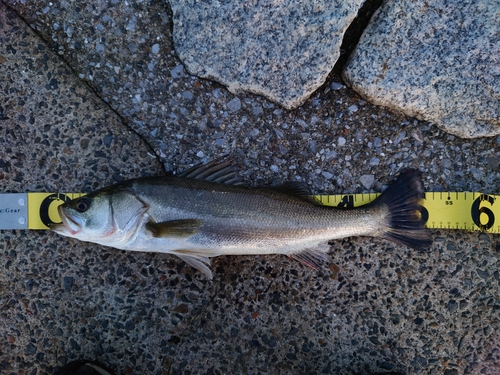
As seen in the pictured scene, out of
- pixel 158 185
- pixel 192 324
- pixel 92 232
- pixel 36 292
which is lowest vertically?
pixel 192 324

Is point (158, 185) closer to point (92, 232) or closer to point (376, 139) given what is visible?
point (92, 232)

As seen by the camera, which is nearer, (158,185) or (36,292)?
(158,185)

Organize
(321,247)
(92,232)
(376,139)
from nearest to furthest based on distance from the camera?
1. (92,232)
2. (321,247)
3. (376,139)

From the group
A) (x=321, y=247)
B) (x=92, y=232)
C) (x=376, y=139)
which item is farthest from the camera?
(x=376, y=139)

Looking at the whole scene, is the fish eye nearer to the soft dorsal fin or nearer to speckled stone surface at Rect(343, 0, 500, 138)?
the soft dorsal fin

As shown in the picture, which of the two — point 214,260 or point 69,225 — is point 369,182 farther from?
point 69,225

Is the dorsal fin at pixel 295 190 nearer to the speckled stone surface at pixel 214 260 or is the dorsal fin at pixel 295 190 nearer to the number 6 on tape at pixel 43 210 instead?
the speckled stone surface at pixel 214 260

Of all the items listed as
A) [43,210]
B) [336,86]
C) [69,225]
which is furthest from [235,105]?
[43,210]

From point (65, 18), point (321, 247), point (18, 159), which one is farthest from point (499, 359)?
point (65, 18)
